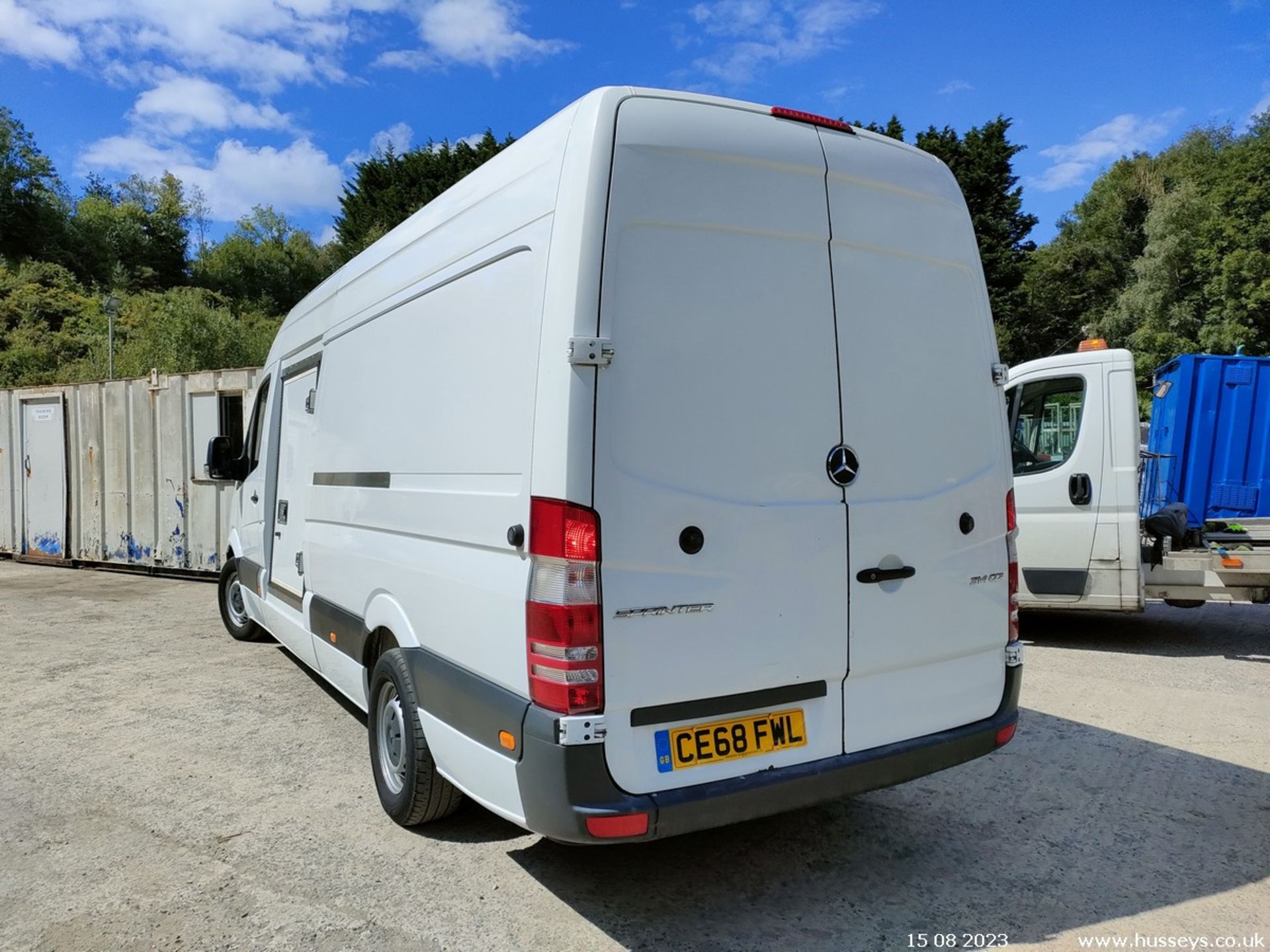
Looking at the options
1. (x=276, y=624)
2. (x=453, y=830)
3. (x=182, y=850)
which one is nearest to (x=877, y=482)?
(x=453, y=830)

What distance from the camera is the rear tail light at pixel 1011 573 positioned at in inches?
128

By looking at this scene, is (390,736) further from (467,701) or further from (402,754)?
(467,701)

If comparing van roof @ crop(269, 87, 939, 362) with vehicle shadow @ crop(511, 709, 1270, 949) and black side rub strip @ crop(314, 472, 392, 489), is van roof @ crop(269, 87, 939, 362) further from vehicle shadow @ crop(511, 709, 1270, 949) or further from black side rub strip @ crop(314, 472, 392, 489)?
vehicle shadow @ crop(511, 709, 1270, 949)

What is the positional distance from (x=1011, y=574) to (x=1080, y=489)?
400 cm

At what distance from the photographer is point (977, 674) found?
314 cm

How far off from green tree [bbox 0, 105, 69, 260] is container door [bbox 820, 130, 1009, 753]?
177ft

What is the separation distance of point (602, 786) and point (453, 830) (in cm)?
146

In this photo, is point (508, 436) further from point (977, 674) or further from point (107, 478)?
point (107, 478)

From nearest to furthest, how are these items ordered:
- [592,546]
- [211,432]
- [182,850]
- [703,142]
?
1. [592,546]
2. [703,142]
3. [182,850]
4. [211,432]

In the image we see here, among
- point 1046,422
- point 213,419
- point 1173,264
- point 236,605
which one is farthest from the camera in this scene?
point 1173,264

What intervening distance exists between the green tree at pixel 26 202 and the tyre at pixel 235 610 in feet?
159

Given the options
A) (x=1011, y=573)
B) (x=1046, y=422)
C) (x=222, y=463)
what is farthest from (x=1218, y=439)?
(x=222, y=463)

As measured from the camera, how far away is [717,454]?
2.59 meters

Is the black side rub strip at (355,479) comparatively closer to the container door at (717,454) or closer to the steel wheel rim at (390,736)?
the steel wheel rim at (390,736)
